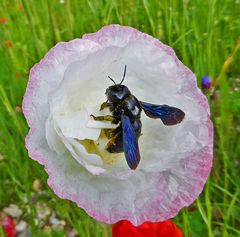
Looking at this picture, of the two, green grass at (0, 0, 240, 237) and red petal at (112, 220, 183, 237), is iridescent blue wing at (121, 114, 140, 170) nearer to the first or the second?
red petal at (112, 220, 183, 237)

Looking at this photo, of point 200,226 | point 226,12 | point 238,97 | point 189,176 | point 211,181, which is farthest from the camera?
point 226,12

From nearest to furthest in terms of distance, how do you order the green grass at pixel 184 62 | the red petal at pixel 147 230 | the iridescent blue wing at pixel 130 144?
the iridescent blue wing at pixel 130 144 < the red petal at pixel 147 230 < the green grass at pixel 184 62

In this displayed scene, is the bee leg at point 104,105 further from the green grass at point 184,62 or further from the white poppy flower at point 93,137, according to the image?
the green grass at point 184,62

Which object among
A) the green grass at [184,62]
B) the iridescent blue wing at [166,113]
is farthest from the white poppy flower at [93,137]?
the green grass at [184,62]

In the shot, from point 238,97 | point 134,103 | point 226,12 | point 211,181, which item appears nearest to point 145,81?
point 134,103

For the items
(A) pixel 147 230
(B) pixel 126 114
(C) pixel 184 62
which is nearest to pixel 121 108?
(B) pixel 126 114

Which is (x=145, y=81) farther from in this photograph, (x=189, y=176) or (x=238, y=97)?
(x=238, y=97)

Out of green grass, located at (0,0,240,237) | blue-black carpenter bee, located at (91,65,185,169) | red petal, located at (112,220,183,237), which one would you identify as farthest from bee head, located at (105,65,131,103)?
green grass, located at (0,0,240,237)
